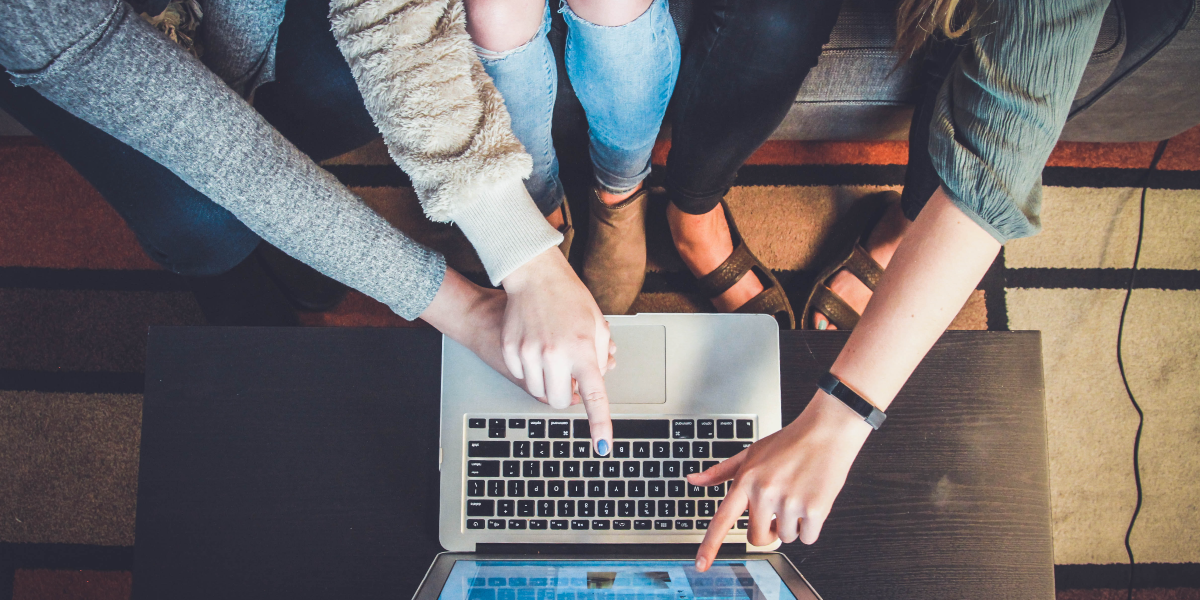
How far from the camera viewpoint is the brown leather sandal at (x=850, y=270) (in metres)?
1.06

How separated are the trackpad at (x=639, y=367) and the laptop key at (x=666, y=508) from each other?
11 cm

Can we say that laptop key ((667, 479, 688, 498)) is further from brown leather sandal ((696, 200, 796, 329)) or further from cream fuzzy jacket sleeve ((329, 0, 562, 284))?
brown leather sandal ((696, 200, 796, 329))

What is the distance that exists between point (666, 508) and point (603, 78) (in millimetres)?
539

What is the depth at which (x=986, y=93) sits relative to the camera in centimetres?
55

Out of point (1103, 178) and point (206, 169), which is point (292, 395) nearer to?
point (206, 169)

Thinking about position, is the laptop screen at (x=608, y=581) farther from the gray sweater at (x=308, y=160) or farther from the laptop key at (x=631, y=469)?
the gray sweater at (x=308, y=160)

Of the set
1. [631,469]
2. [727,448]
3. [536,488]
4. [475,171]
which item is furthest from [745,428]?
[475,171]

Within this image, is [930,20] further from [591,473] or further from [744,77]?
[591,473]

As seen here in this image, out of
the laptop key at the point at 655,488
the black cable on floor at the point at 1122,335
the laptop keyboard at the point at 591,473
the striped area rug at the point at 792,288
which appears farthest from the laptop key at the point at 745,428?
the black cable on floor at the point at 1122,335

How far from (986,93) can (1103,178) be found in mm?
965

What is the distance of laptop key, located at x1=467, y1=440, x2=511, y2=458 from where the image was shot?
607 mm

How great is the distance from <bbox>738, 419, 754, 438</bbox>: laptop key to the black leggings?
40 cm

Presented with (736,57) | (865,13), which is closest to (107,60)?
(736,57)

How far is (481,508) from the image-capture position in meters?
0.60
